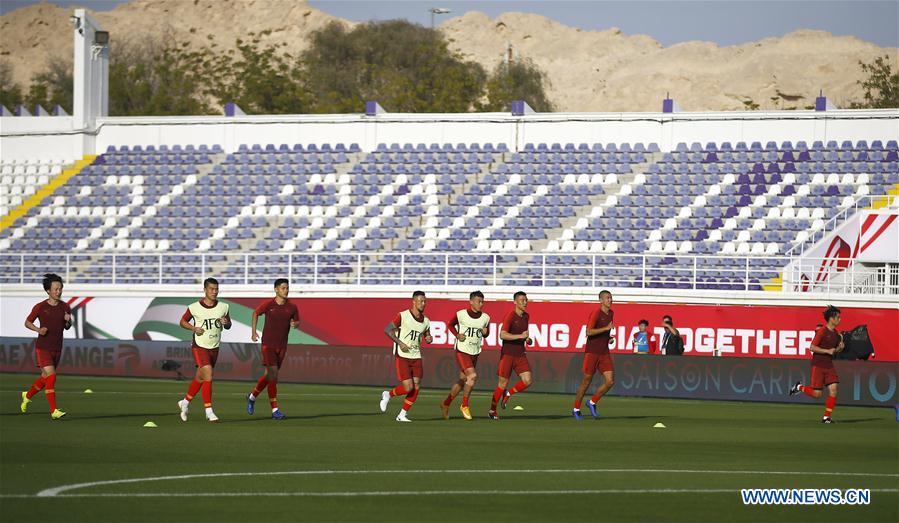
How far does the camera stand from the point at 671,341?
29.6 m

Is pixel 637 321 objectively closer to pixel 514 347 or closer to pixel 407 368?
pixel 514 347

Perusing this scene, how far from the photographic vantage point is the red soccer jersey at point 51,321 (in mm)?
19078

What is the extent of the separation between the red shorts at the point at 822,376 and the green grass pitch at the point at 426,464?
27.2 inches

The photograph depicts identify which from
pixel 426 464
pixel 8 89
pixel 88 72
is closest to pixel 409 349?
pixel 426 464

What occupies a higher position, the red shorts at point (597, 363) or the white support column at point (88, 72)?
the white support column at point (88, 72)

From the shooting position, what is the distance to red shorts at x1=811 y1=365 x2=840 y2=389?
829 inches

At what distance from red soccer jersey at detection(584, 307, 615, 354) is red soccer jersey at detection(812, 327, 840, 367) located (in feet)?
10.8

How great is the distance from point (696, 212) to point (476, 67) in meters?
63.7

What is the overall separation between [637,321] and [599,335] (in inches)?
444

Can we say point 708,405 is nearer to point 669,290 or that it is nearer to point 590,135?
point 669,290

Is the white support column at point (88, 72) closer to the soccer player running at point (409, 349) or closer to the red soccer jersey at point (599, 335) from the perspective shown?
the soccer player running at point (409, 349)

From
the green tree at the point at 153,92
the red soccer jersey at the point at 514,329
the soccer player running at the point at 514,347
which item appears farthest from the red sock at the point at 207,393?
the green tree at the point at 153,92

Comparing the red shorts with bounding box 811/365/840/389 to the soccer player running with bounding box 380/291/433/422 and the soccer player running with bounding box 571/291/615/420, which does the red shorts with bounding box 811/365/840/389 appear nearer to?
the soccer player running with bounding box 571/291/615/420

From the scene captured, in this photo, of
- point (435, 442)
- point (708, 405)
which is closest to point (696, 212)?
point (708, 405)
